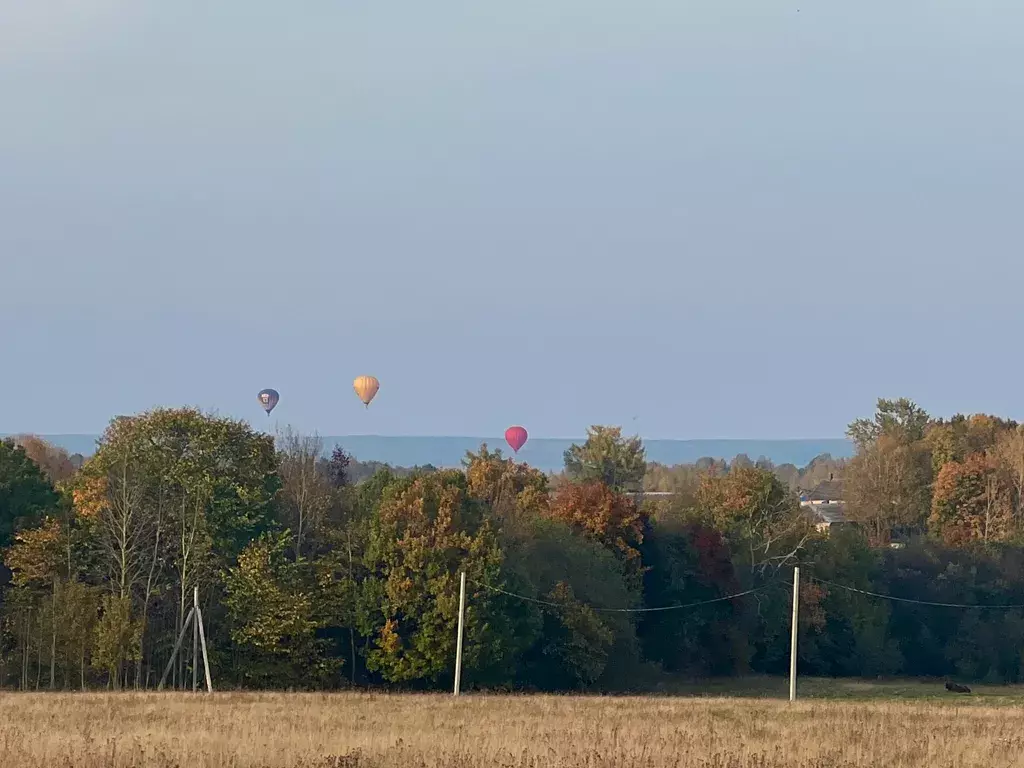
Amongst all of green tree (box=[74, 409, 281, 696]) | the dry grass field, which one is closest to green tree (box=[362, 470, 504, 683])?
green tree (box=[74, 409, 281, 696])

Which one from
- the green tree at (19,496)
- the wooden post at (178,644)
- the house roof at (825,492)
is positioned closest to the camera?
the wooden post at (178,644)

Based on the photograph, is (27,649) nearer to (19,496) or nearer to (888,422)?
Result: (19,496)

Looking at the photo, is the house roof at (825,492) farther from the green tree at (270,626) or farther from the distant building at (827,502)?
the green tree at (270,626)

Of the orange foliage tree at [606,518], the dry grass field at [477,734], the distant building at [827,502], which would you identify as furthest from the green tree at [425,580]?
the distant building at [827,502]

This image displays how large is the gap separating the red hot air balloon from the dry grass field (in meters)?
76.1

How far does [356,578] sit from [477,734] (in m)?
35.1

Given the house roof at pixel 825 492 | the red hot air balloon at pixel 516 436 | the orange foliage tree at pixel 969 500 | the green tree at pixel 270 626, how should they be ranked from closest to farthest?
the green tree at pixel 270 626
the orange foliage tree at pixel 969 500
the red hot air balloon at pixel 516 436
the house roof at pixel 825 492

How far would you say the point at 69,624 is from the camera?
52375 millimetres

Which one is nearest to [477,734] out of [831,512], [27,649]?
[27,649]

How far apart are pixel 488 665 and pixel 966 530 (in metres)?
47.7

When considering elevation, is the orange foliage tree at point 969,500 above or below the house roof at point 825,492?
below

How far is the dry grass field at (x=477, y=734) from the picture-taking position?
21469 mm

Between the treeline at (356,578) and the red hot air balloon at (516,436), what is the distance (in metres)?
34.8

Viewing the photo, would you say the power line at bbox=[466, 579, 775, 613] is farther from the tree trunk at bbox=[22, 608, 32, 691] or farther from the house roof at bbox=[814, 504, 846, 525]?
the house roof at bbox=[814, 504, 846, 525]
